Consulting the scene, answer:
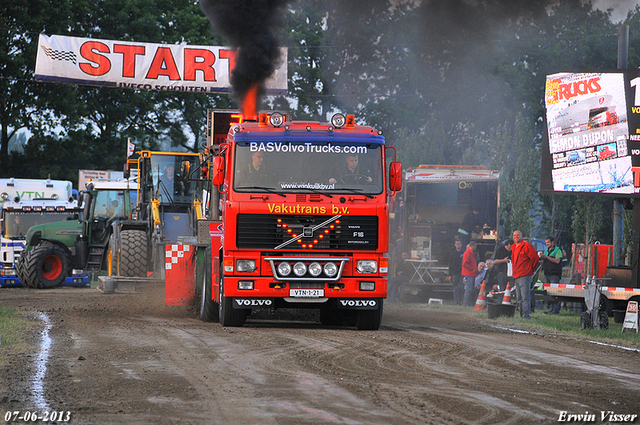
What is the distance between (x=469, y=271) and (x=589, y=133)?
14.3ft

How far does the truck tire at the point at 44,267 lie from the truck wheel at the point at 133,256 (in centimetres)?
772

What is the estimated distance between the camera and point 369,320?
45.0 feet

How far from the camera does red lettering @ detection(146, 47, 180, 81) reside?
26.8m

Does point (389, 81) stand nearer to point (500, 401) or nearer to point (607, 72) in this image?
point (607, 72)

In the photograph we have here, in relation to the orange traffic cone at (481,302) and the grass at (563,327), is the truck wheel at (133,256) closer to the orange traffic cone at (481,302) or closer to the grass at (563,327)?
the grass at (563,327)

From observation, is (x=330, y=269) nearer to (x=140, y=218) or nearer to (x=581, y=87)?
(x=140, y=218)

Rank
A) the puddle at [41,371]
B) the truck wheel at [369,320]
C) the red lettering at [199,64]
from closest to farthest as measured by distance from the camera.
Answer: the puddle at [41,371]
the truck wheel at [369,320]
the red lettering at [199,64]

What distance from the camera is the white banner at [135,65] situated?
26125 millimetres

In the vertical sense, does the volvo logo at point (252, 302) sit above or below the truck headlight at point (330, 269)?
below

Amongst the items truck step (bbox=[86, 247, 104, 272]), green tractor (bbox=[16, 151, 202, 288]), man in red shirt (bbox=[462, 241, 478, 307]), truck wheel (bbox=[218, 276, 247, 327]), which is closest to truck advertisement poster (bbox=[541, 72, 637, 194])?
man in red shirt (bbox=[462, 241, 478, 307])

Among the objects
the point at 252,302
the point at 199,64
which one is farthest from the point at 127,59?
the point at 252,302

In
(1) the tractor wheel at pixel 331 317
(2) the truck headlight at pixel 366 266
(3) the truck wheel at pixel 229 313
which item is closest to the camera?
(2) the truck headlight at pixel 366 266

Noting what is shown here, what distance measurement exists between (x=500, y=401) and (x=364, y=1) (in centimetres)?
3306

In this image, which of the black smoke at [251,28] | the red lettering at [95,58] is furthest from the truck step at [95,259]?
the black smoke at [251,28]
